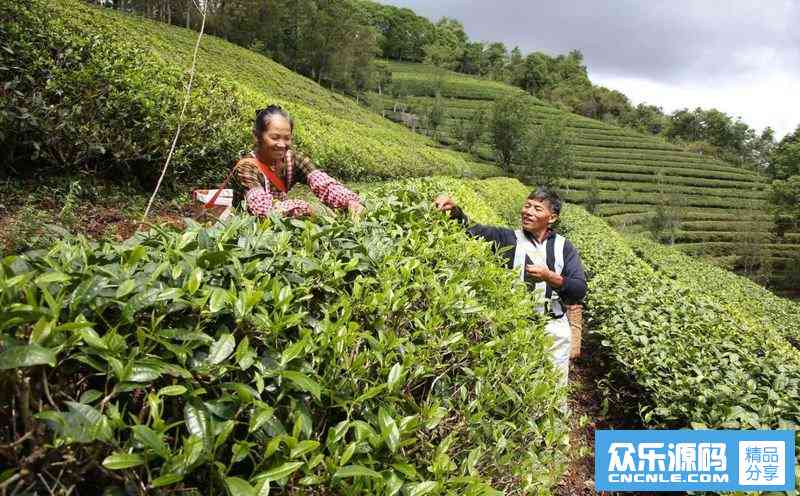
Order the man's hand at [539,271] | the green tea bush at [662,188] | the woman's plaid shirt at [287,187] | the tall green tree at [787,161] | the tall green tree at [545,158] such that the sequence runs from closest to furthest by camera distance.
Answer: the woman's plaid shirt at [287,187] → the man's hand at [539,271] → the tall green tree at [787,161] → the green tea bush at [662,188] → the tall green tree at [545,158]

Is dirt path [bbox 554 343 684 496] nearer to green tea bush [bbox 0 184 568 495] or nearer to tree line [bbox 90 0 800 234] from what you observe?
green tea bush [bbox 0 184 568 495]

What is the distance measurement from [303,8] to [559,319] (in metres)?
47.7

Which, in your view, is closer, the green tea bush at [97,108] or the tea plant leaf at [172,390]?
the tea plant leaf at [172,390]

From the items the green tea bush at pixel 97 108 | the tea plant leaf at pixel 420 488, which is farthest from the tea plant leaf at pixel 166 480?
the green tea bush at pixel 97 108

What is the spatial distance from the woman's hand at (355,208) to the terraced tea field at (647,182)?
35.5 metres

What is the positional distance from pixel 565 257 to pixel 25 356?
2887 millimetres

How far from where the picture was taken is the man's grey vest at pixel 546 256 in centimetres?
292

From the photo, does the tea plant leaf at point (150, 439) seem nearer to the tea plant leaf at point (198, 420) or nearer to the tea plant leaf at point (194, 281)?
the tea plant leaf at point (198, 420)

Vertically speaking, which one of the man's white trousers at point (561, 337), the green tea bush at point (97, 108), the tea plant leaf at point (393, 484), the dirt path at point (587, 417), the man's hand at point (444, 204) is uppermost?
the green tea bush at point (97, 108)

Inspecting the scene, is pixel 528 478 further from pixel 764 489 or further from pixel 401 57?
pixel 401 57

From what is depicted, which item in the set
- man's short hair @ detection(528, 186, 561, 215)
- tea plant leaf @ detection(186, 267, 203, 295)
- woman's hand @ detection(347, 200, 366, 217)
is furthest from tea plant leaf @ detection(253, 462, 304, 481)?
man's short hair @ detection(528, 186, 561, 215)

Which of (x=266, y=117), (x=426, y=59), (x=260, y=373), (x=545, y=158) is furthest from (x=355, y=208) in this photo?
(x=426, y=59)

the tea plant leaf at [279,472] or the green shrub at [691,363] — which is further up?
the tea plant leaf at [279,472]

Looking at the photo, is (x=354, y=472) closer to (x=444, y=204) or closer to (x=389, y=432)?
(x=389, y=432)
